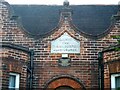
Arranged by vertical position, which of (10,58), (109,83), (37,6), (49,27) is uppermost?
(37,6)

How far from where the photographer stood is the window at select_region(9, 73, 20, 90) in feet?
42.6

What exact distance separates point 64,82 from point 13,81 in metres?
2.02

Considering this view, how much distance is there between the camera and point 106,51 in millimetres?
13586

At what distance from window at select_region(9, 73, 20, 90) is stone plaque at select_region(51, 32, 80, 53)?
2047 mm

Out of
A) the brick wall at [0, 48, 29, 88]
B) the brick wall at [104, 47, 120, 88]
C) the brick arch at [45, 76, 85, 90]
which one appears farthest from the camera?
the brick arch at [45, 76, 85, 90]

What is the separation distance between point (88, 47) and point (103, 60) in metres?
1.11

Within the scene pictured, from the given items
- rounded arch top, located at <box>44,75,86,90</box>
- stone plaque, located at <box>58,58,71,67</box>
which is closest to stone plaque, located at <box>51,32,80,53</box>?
stone plaque, located at <box>58,58,71,67</box>

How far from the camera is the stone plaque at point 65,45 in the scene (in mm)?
14453

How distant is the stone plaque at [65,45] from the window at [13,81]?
2047 mm

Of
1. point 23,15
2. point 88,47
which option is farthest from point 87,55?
point 23,15

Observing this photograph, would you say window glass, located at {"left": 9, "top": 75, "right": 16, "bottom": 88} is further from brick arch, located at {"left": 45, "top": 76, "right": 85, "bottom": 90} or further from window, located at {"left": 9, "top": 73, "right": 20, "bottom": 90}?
brick arch, located at {"left": 45, "top": 76, "right": 85, "bottom": 90}

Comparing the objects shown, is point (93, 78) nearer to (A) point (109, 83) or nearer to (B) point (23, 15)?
(A) point (109, 83)

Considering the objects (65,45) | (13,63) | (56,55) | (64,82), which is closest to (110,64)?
(64,82)

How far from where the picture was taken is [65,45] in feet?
47.5
